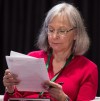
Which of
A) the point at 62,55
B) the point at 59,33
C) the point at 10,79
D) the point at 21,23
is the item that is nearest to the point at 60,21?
the point at 59,33

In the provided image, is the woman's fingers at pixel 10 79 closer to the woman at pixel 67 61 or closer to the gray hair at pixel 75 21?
the woman at pixel 67 61

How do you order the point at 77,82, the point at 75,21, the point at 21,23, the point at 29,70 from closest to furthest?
1. the point at 29,70
2. the point at 77,82
3. the point at 75,21
4. the point at 21,23

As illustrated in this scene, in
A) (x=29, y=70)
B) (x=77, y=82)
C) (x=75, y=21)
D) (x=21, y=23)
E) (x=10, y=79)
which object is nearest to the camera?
(x=29, y=70)

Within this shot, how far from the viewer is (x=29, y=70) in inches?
73.4

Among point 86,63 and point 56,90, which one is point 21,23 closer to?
point 86,63

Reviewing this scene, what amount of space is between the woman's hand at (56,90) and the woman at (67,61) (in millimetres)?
49

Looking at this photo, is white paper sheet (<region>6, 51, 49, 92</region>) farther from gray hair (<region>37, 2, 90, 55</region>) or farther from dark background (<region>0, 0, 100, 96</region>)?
dark background (<region>0, 0, 100, 96</region>)

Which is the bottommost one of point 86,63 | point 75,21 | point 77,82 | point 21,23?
point 77,82

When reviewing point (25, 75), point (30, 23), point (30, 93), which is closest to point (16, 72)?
point (25, 75)

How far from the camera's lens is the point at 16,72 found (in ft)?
6.31

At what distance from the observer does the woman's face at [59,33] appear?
2209 mm

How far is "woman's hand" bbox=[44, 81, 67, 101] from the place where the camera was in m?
1.94

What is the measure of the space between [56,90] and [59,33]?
18.6 inches

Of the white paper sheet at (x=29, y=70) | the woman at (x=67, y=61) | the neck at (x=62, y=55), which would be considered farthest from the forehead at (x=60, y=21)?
the white paper sheet at (x=29, y=70)
